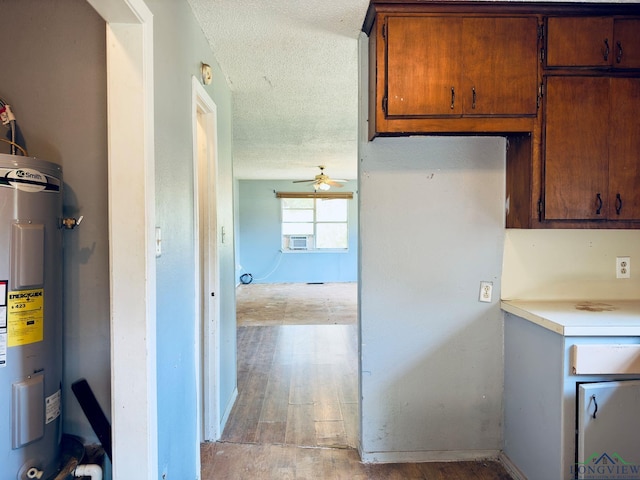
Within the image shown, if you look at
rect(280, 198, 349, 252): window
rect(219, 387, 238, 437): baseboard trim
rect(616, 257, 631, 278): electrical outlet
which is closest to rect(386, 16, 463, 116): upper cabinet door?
rect(616, 257, 631, 278): electrical outlet

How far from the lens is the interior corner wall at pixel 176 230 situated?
1570 mm

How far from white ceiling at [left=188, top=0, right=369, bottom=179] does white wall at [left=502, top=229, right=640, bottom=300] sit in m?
1.52

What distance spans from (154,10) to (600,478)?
8.67 ft

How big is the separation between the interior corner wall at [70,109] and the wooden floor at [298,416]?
1.18 meters

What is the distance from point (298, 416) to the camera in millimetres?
2941

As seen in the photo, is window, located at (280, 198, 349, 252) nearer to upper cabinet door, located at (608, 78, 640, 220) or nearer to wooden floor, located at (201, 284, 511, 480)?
wooden floor, located at (201, 284, 511, 480)

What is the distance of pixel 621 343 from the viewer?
68.5 inches

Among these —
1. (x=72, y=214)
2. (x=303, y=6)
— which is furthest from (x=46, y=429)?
(x=303, y=6)

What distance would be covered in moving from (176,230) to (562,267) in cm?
211

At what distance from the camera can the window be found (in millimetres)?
9680

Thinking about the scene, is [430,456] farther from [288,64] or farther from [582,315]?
[288,64]

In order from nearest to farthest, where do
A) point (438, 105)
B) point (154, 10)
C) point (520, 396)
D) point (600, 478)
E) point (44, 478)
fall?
point (44, 478)
point (154, 10)
point (600, 478)
point (438, 105)
point (520, 396)

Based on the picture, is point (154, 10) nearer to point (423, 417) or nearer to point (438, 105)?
point (438, 105)

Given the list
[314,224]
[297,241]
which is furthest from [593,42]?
[297,241]
